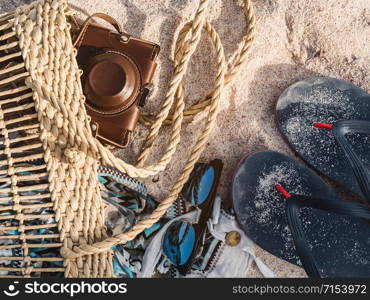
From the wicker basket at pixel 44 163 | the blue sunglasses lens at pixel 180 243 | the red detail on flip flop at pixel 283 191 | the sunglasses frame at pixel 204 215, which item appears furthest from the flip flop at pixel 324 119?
the wicker basket at pixel 44 163

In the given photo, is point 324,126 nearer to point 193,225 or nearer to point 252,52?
point 252,52

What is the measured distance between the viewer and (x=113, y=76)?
110cm

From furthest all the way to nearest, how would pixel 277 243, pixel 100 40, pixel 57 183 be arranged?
pixel 277 243, pixel 100 40, pixel 57 183

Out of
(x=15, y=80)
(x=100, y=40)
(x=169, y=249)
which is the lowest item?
(x=169, y=249)

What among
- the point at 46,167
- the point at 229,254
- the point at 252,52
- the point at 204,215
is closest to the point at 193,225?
the point at 204,215

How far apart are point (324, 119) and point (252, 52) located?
30cm

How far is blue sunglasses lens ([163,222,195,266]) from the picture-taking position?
1155mm

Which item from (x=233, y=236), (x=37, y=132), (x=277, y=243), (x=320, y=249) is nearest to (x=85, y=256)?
(x=37, y=132)

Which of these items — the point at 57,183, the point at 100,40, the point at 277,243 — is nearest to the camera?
the point at 57,183

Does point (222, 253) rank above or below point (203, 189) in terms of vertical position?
below

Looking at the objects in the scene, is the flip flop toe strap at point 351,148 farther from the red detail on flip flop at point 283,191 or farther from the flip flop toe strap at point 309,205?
the red detail on flip flop at point 283,191

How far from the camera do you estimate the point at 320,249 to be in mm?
1267

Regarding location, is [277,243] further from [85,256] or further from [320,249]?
[85,256]

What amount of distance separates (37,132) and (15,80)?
0.14 meters
